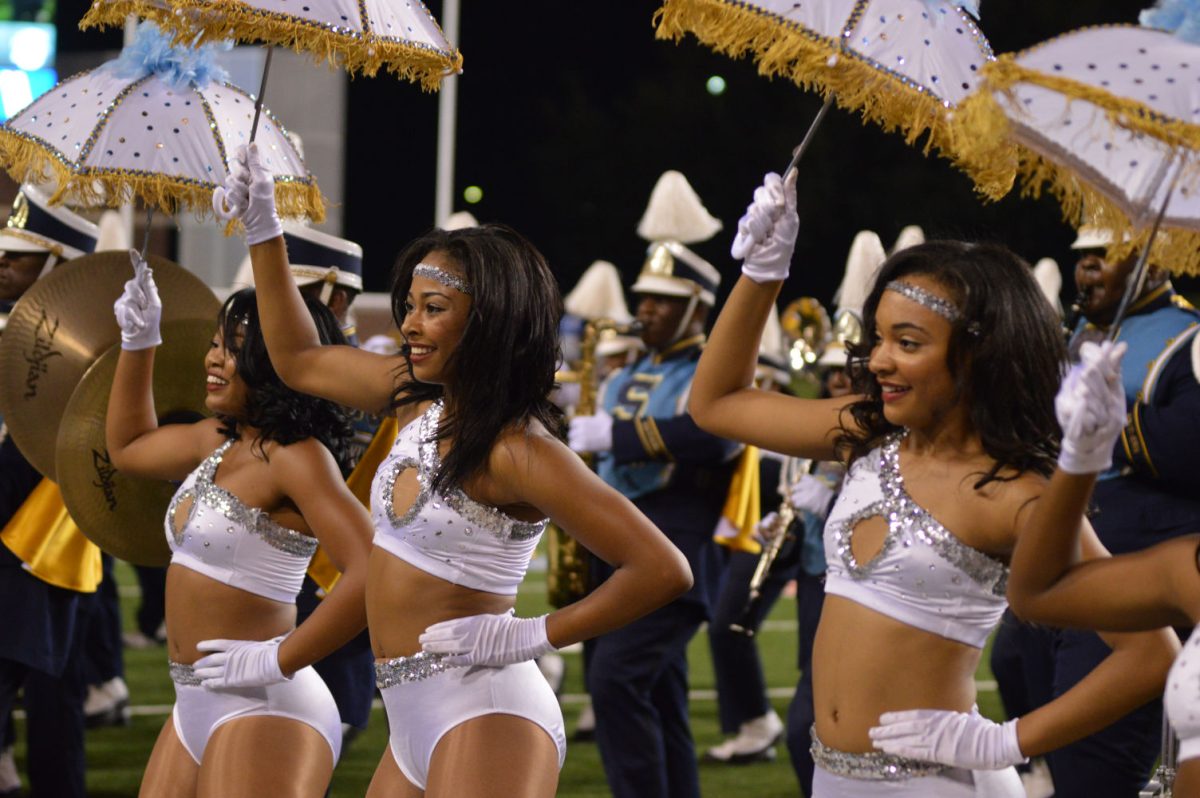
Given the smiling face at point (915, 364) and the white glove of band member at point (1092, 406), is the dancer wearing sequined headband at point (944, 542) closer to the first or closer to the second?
the smiling face at point (915, 364)

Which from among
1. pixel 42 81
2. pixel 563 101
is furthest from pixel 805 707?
pixel 563 101

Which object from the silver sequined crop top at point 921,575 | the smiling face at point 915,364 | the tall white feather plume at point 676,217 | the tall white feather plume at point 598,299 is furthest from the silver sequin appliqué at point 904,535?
the tall white feather plume at point 598,299

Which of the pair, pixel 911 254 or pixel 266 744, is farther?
pixel 266 744

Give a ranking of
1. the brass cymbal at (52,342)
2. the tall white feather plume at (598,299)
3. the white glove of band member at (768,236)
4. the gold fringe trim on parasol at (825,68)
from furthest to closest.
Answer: the tall white feather plume at (598,299) < the brass cymbal at (52,342) < the white glove of band member at (768,236) < the gold fringe trim on parasol at (825,68)

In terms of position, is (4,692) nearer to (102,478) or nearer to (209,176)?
(102,478)

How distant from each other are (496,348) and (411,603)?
0.49m

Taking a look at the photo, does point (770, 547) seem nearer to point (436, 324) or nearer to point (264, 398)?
point (264, 398)

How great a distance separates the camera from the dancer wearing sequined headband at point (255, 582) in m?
3.48

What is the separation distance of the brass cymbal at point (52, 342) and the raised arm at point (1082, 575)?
2.79m

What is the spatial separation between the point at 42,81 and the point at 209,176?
980cm

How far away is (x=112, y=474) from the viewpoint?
14.2 feet

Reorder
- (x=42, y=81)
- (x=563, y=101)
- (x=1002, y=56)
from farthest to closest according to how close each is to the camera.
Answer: (x=563, y=101) → (x=42, y=81) → (x=1002, y=56)

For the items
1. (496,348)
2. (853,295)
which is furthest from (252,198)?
(853,295)

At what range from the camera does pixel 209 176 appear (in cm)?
411
